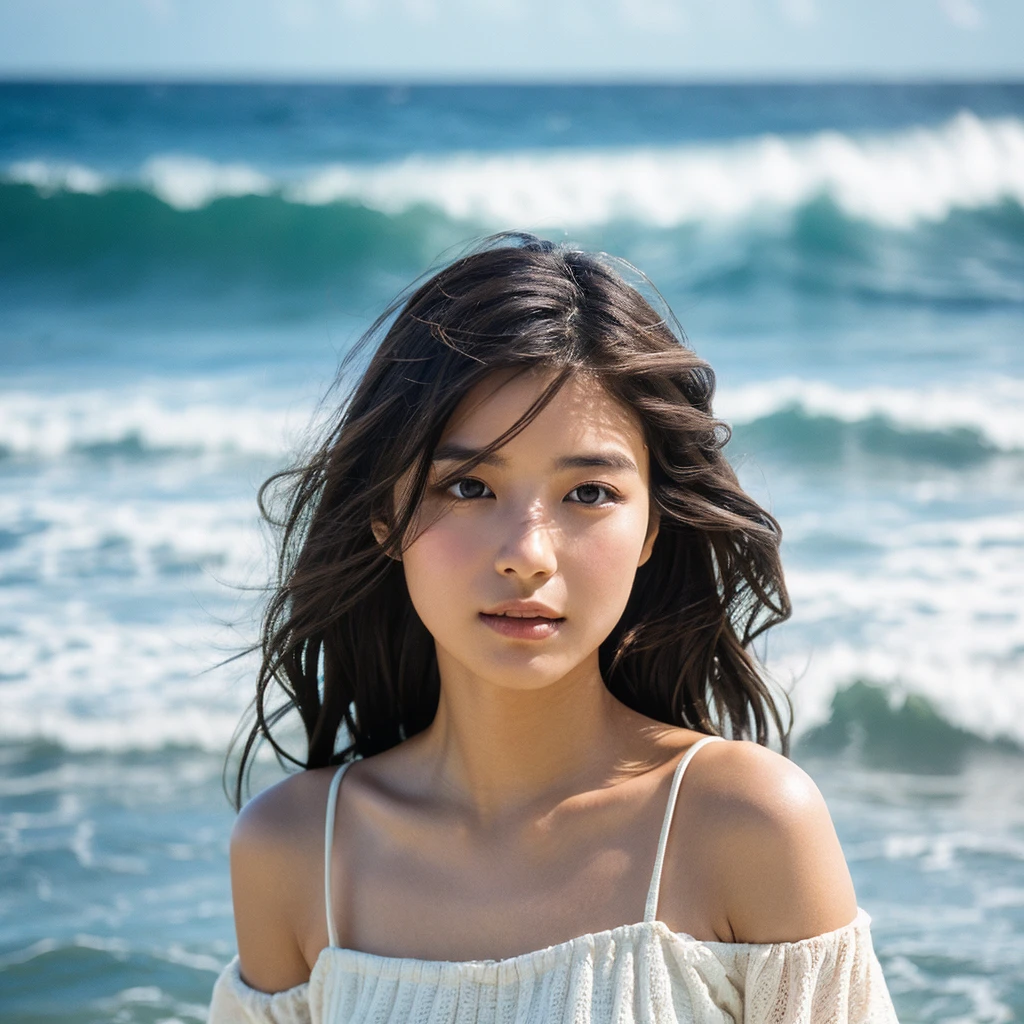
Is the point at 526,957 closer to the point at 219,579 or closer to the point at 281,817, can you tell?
the point at 281,817

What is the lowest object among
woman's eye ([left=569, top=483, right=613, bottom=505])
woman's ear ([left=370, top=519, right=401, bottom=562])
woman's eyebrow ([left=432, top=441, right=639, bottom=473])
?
woman's ear ([left=370, top=519, right=401, bottom=562])

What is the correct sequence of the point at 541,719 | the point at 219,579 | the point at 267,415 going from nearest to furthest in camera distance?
the point at 541,719
the point at 219,579
the point at 267,415

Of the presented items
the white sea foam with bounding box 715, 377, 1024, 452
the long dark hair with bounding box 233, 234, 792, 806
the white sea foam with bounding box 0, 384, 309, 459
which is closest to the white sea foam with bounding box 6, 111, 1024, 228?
the white sea foam with bounding box 715, 377, 1024, 452

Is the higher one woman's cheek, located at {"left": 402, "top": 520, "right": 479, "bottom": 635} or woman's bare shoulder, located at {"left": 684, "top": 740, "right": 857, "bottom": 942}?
woman's cheek, located at {"left": 402, "top": 520, "right": 479, "bottom": 635}

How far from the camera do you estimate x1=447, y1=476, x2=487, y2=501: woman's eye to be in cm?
196

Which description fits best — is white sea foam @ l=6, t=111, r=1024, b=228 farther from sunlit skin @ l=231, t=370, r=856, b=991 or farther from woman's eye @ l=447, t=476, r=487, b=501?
woman's eye @ l=447, t=476, r=487, b=501

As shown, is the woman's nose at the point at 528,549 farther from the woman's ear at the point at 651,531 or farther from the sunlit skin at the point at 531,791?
the woman's ear at the point at 651,531

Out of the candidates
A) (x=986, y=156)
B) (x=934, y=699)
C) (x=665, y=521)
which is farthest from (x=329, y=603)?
(x=986, y=156)

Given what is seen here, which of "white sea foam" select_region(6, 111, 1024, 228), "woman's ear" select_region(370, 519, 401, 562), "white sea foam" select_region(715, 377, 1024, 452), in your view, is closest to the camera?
"woman's ear" select_region(370, 519, 401, 562)

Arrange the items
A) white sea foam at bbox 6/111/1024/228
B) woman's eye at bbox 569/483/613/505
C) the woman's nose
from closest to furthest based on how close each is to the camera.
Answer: the woman's nose → woman's eye at bbox 569/483/613/505 → white sea foam at bbox 6/111/1024/228

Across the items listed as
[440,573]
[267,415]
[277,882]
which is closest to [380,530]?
[440,573]

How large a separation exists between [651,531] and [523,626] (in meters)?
0.36

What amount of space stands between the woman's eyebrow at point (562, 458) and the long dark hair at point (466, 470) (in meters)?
0.02

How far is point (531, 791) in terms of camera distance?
215 cm
